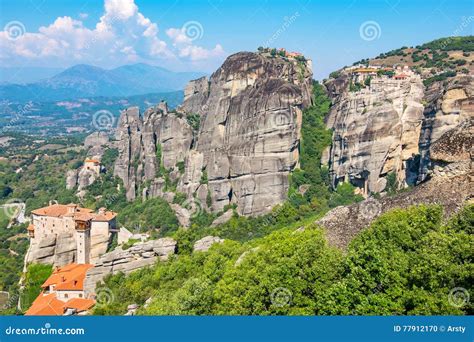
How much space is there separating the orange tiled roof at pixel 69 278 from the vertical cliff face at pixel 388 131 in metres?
24.2

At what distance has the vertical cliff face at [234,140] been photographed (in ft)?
142

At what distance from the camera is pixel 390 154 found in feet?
132

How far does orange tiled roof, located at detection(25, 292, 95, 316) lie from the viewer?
75.5ft

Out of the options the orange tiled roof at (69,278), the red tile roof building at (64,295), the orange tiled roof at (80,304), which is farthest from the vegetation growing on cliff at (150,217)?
the orange tiled roof at (80,304)

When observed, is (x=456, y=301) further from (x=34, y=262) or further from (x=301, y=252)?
(x=34, y=262)

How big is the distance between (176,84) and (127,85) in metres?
28.6

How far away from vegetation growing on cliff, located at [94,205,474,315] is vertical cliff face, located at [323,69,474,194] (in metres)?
24.9

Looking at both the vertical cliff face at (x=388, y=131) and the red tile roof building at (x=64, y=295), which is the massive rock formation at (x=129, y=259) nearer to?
the red tile roof building at (x=64, y=295)

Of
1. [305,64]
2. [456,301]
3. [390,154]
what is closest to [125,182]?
[305,64]

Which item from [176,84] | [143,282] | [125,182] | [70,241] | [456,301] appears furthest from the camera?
[176,84]

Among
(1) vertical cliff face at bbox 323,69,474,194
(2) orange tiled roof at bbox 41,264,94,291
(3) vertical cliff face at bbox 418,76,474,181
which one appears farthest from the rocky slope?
(1) vertical cliff face at bbox 323,69,474,194

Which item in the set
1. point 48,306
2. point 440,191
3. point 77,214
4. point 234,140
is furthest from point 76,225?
point 440,191

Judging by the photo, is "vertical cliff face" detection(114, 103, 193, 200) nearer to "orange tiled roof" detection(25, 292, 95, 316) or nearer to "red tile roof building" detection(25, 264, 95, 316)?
"red tile roof building" detection(25, 264, 95, 316)

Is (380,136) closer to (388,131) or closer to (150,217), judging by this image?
(388,131)
